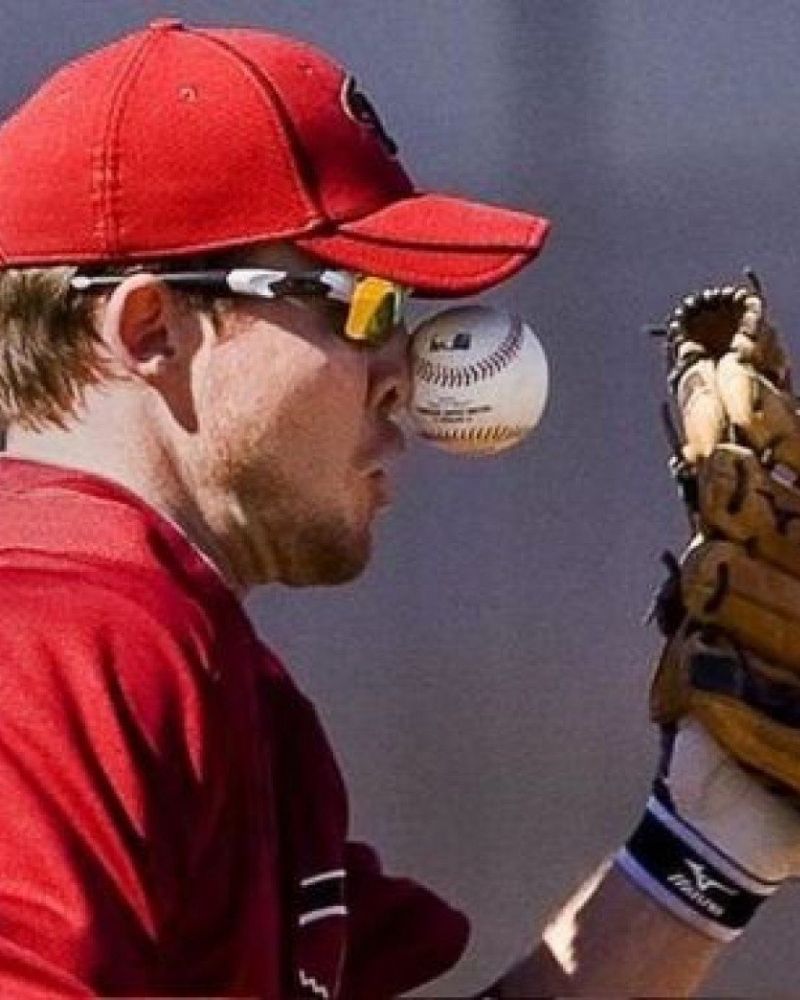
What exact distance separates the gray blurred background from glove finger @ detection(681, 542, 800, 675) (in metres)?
0.60

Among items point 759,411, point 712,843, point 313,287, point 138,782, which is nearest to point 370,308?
point 313,287

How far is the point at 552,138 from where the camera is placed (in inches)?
107

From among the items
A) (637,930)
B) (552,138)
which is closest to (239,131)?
(637,930)

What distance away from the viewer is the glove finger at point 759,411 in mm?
2090

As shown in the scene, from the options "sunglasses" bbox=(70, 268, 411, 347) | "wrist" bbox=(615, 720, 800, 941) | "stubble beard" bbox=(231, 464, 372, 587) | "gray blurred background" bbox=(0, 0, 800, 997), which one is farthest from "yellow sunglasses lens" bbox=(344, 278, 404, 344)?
"gray blurred background" bbox=(0, 0, 800, 997)

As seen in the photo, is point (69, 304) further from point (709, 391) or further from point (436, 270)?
point (709, 391)

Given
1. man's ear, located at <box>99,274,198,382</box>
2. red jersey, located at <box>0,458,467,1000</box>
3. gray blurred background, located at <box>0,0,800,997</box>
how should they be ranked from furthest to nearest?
gray blurred background, located at <box>0,0,800,997</box> → man's ear, located at <box>99,274,198,382</box> → red jersey, located at <box>0,458,467,1000</box>

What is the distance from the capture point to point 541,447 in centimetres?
276

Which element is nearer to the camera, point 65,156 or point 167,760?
point 167,760

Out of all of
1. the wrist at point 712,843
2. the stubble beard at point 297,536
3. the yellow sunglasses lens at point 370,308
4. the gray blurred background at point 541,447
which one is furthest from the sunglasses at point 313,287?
the gray blurred background at point 541,447

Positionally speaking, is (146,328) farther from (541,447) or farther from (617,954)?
(541,447)

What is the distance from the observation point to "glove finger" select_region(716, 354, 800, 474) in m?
2.09

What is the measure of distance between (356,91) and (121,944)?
1.96 ft

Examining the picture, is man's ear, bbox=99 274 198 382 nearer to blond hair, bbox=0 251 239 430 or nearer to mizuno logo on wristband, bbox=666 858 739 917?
blond hair, bbox=0 251 239 430
